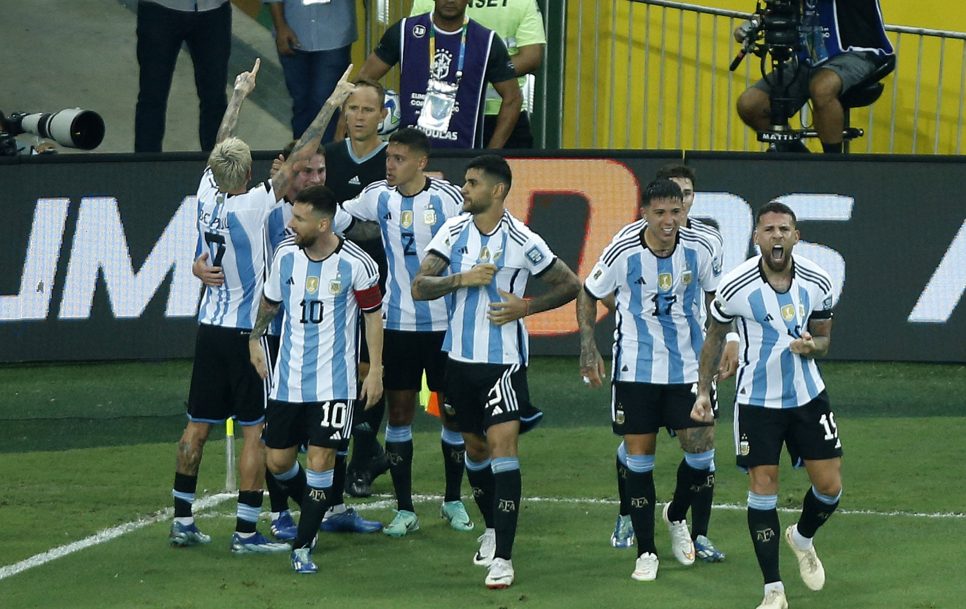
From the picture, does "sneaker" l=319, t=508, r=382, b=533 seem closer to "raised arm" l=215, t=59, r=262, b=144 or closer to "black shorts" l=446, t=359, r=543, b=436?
"black shorts" l=446, t=359, r=543, b=436

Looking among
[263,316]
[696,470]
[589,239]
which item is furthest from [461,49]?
[696,470]

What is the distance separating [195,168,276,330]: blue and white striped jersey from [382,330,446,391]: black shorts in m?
→ 0.92

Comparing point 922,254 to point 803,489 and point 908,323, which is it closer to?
point 908,323

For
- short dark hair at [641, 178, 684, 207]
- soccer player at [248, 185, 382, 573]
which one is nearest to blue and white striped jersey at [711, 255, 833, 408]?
short dark hair at [641, 178, 684, 207]

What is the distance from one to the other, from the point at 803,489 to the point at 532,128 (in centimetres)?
576

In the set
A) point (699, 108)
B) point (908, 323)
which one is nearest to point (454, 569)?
point (908, 323)

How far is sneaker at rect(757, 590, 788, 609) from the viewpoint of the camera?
25.5 ft

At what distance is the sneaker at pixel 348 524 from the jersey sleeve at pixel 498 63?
174 inches

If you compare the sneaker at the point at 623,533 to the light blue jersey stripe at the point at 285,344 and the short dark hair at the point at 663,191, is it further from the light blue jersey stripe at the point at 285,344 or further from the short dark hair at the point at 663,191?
the light blue jersey stripe at the point at 285,344

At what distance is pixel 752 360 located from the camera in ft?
26.2

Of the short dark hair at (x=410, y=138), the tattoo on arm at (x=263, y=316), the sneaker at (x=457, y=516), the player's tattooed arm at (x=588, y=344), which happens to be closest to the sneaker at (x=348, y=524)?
the sneaker at (x=457, y=516)

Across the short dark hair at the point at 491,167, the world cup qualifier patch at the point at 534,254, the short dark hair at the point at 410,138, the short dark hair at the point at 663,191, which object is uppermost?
the short dark hair at the point at 410,138

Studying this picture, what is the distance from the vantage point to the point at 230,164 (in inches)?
352

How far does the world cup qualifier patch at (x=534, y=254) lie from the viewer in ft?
28.2
